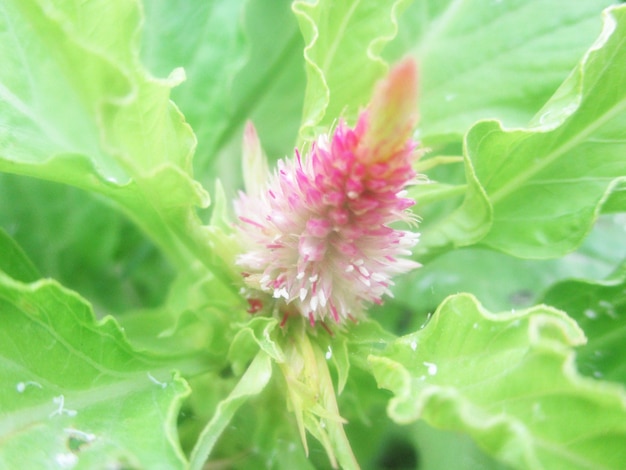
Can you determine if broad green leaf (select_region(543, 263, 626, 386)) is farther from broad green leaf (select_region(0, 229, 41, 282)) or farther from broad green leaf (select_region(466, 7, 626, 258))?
broad green leaf (select_region(0, 229, 41, 282))

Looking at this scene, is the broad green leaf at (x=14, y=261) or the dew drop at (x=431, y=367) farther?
the broad green leaf at (x=14, y=261)

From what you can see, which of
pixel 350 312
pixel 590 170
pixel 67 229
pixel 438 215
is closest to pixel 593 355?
pixel 590 170

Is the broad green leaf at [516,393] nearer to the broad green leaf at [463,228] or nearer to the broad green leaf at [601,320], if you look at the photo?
the broad green leaf at [463,228]

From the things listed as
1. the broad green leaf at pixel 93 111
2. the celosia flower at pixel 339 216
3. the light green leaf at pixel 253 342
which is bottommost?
the light green leaf at pixel 253 342

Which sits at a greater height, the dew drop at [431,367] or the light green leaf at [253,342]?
the light green leaf at [253,342]

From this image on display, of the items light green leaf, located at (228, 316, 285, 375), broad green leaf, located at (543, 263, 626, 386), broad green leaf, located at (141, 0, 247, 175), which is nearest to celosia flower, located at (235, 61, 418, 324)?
light green leaf, located at (228, 316, 285, 375)

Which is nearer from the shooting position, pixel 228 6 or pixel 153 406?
pixel 153 406

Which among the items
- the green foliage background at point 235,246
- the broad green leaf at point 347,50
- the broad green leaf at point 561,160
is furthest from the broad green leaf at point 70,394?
the broad green leaf at point 561,160

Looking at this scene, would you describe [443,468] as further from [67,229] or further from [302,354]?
[67,229]
